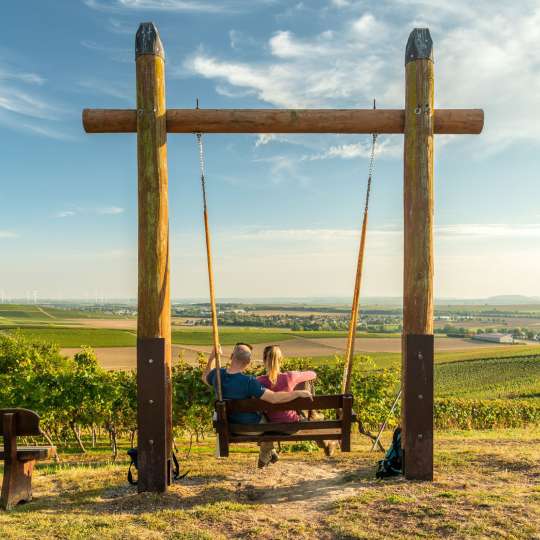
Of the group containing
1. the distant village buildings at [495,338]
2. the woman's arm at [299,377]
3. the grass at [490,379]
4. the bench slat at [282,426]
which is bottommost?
the grass at [490,379]

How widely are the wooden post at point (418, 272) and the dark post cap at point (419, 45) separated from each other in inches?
0.4

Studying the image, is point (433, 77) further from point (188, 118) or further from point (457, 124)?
point (188, 118)

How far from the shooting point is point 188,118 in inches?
257

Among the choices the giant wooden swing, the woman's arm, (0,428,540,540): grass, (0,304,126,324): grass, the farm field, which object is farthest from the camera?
(0,304,126,324): grass

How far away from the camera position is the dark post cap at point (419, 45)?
648 centimetres

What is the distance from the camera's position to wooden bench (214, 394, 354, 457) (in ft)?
19.2

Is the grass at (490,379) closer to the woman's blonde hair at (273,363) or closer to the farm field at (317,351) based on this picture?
the farm field at (317,351)

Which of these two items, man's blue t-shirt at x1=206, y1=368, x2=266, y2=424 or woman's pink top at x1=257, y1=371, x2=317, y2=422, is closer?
man's blue t-shirt at x1=206, y1=368, x2=266, y2=424

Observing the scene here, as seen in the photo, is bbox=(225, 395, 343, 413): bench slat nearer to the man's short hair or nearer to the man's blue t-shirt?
the man's blue t-shirt

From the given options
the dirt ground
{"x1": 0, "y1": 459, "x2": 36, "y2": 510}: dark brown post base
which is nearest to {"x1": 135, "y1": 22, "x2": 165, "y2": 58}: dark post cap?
{"x1": 0, "y1": 459, "x2": 36, "y2": 510}: dark brown post base

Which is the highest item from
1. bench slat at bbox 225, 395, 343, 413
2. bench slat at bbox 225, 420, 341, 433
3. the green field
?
bench slat at bbox 225, 395, 343, 413

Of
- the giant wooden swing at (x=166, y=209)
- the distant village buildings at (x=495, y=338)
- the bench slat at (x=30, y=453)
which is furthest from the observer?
the distant village buildings at (x=495, y=338)

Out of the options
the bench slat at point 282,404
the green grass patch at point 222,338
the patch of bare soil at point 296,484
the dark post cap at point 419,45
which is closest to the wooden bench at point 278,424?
the bench slat at point 282,404

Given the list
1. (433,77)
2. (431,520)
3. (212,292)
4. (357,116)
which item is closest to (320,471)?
(431,520)
